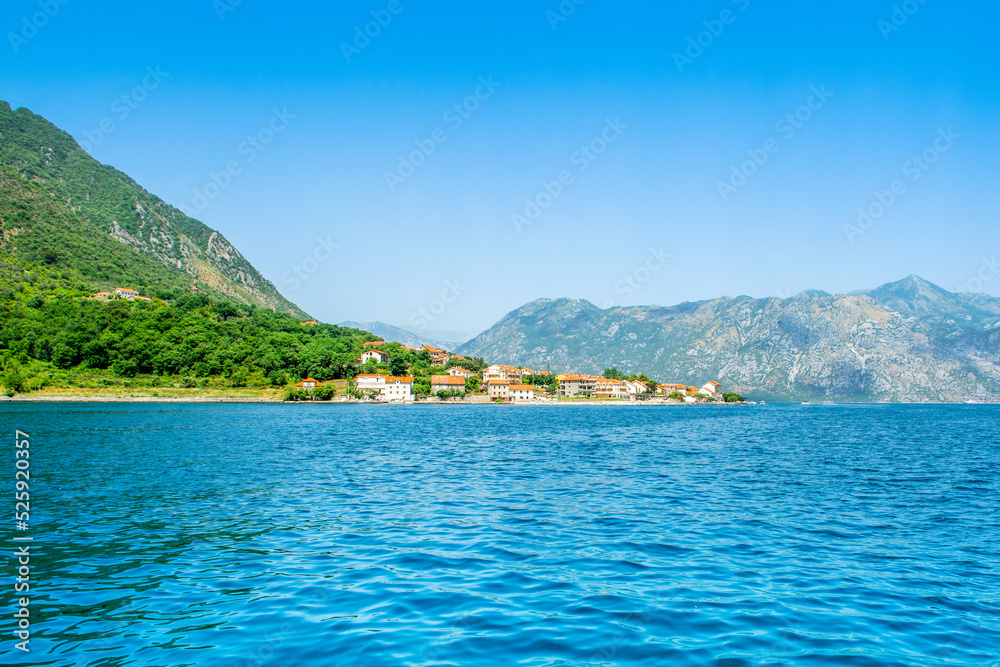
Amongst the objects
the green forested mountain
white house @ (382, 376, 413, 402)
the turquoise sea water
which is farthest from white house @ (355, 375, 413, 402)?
the turquoise sea water

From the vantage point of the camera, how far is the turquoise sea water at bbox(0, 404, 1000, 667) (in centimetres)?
926

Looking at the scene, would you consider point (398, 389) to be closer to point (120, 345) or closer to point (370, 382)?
point (370, 382)

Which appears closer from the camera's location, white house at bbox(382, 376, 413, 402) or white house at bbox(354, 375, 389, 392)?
white house at bbox(354, 375, 389, 392)

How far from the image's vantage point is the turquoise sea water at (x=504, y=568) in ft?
30.4

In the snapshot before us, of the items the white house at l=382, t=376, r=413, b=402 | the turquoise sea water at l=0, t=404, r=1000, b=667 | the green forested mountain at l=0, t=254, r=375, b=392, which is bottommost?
the turquoise sea water at l=0, t=404, r=1000, b=667

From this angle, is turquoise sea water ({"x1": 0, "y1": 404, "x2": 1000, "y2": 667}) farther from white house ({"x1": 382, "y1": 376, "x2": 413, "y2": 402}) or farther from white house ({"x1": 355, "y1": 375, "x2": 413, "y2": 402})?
white house ({"x1": 382, "y1": 376, "x2": 413, "y2": 402})

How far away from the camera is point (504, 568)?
13570 mm

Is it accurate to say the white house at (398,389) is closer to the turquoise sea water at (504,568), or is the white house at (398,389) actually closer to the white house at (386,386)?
the white house at (386,386)

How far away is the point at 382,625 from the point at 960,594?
12.2 m

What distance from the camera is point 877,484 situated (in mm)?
28406

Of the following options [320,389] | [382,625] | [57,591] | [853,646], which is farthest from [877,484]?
[320,389]

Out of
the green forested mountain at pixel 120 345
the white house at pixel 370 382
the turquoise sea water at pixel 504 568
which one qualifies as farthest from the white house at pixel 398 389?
the turquoise sea water at pixel 504 568

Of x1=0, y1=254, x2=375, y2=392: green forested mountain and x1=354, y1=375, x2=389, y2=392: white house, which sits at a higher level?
x1=0, y1=254, x2=375, y2=392: green forested mountain

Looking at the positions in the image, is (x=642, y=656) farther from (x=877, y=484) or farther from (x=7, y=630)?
(x=877, y=484)
